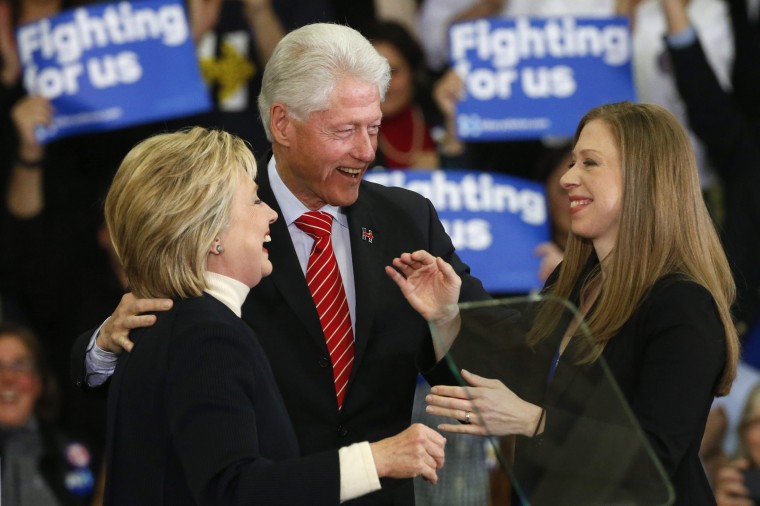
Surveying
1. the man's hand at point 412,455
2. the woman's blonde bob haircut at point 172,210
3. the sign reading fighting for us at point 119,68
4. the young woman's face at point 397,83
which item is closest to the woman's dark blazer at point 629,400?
the man's hand at point 412,455

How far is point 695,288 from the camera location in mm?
2277

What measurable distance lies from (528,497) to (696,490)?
1.41ft

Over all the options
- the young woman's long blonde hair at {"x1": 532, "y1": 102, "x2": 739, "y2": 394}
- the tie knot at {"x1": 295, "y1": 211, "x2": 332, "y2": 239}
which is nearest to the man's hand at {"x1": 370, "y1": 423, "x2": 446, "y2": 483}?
the young woman's long blonde hair at {"x1": 532, "y1": 102, "x2": 739, "y2": 394}

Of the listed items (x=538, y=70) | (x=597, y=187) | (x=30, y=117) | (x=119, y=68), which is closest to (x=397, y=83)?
(x=538, y=70)

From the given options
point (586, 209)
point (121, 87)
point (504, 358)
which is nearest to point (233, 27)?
point (121, 87)

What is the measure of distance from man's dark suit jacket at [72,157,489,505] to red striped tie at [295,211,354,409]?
0.11ft

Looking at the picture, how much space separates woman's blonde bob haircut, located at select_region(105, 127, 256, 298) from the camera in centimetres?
209

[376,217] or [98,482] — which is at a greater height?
[376,217]

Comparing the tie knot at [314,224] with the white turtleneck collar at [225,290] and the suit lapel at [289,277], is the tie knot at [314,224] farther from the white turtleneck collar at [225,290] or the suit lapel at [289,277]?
the white turtleneck collar at [225,290]

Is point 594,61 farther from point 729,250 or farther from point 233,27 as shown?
point 233,27

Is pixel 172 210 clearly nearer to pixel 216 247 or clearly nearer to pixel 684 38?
pixel 216 247

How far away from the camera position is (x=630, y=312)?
232 cm

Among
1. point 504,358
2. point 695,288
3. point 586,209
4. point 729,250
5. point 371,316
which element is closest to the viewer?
point 504,358

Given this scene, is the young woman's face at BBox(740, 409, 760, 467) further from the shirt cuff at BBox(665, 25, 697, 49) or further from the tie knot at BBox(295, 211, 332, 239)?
the tie knot at BBox(295, 211, 332, 239)
